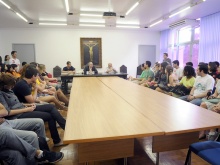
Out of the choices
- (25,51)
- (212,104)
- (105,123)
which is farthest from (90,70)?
(105,123)

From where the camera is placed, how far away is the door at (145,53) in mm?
8627

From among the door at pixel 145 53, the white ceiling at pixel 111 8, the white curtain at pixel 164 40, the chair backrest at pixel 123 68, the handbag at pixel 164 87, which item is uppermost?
the white ceiling at pixel 111 8

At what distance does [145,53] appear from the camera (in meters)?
8.71

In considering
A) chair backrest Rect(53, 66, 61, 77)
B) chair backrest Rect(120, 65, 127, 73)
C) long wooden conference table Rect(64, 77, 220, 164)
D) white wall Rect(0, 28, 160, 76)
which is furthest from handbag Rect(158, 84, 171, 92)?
chair backrest Rect(53, 66, 61, 77)

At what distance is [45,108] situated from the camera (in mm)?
2395

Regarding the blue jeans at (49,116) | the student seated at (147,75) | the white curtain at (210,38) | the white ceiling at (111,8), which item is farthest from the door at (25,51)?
the white curtain at (210,38)

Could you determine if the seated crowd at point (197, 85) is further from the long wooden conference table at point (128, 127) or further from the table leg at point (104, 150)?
the table leg at point (104, 150)

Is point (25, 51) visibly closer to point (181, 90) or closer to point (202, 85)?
point (181, 90)

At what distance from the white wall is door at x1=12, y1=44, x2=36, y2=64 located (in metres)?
0.17

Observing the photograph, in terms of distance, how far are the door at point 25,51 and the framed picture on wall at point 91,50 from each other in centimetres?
216

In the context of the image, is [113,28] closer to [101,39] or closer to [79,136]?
[101,39]

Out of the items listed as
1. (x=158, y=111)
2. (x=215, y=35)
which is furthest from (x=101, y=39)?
(x=158, y=111)

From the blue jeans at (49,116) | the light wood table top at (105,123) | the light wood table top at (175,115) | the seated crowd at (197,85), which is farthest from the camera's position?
the seated crowd at (197,85)

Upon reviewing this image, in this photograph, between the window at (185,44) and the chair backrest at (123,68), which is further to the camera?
the chair backrest at (123,68)
